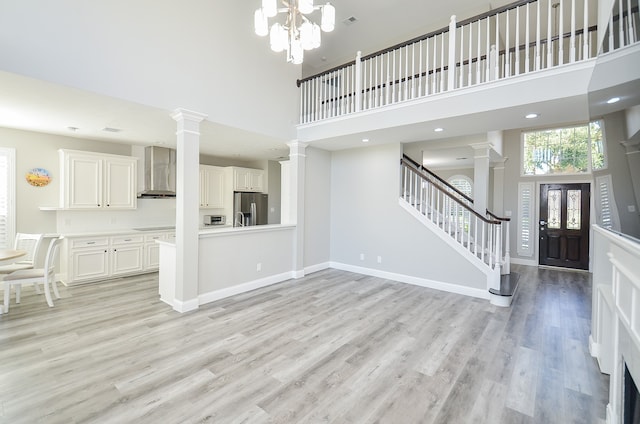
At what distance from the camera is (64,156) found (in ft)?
16.1

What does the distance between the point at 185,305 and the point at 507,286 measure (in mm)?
4839

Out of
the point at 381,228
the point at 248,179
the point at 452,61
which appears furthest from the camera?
the point at 248,179

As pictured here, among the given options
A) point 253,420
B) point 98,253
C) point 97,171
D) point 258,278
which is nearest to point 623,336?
point 253,420

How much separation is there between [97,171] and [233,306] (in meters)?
3.80

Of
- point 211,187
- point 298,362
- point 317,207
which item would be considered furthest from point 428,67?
point 211,187

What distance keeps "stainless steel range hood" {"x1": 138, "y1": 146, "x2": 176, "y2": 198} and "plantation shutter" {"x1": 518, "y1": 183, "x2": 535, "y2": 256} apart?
8.40 meters

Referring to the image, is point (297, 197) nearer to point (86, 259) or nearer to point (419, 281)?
point (419, 281)

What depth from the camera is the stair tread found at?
13.6ft

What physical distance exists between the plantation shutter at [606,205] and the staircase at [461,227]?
216cm

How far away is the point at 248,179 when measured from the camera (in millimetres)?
7535

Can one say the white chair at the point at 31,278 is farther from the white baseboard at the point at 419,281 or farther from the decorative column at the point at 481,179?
the decorative column at the point at 481,179

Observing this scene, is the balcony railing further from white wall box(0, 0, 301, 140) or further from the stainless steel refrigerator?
the stainless steel refrigerator

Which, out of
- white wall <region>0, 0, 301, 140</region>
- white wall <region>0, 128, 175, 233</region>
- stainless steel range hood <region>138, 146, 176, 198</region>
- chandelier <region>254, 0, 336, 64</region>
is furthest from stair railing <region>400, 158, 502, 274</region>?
white wall <region>0, 128, 175, 233</region>

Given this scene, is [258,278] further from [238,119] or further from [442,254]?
[442,254]
